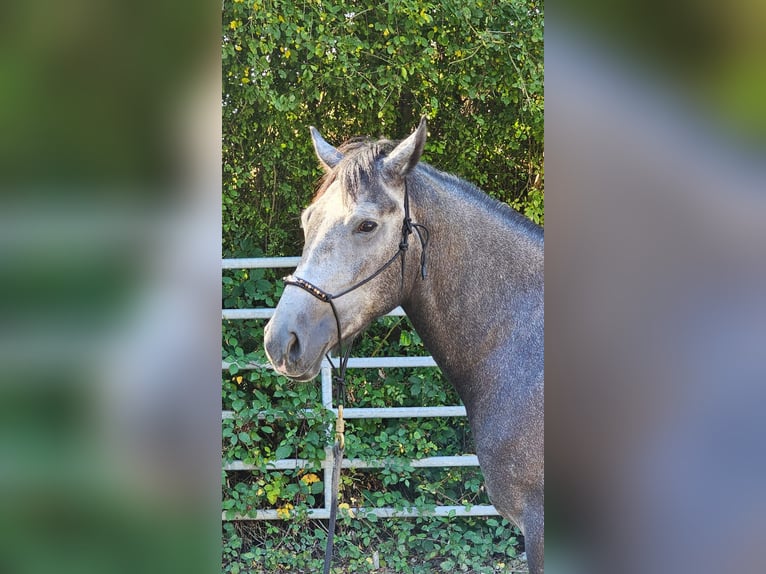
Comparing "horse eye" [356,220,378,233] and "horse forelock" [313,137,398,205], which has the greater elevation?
"horse forelock" [313,137,398,205]

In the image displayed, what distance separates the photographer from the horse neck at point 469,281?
6.84 ft

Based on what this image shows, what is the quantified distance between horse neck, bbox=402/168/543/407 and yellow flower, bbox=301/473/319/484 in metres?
1.08

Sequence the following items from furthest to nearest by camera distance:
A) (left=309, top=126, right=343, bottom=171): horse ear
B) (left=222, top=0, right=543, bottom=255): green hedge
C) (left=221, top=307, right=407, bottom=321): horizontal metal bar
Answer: (left=221, top=307, right=407, bottom=321): horizontal metal bar
(left=222, top=0, right=543, bottom=255): green hedge
(left=309, top=126, right=343, bottom=171): horse ear

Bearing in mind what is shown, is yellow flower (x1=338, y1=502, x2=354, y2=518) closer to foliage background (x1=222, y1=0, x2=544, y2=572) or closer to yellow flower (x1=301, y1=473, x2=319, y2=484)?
foliage background (x1=222, y1=0, x2=544, y2=572)

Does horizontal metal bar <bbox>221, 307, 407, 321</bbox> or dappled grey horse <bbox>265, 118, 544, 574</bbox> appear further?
horizontal metal bar <bbox>221, 307, 407, 321</bbox>

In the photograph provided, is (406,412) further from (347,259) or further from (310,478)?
(347,259)

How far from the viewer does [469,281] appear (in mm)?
2100

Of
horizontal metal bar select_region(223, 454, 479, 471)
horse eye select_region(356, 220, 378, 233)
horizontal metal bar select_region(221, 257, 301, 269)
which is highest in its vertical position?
horse eye select_region(356, 220, 378, 233)

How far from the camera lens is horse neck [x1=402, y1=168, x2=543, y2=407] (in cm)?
208

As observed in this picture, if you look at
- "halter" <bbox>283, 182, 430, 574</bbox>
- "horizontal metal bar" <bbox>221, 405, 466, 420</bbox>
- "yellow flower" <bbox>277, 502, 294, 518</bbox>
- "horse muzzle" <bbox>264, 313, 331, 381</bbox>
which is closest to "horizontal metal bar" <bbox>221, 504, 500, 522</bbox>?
"yellow flower" <bbox>277, 502, 294, 518</bbox>
